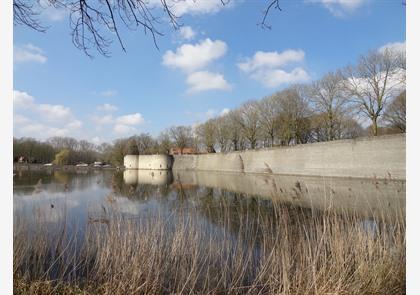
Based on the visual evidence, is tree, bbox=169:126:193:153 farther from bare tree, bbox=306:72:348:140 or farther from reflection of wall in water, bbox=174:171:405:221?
reflection of wall in water, bbox=174:171:405:221

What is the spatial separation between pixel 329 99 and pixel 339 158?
1012 cm

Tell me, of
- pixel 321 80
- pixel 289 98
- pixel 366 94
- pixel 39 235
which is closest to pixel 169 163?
pixel 289 98

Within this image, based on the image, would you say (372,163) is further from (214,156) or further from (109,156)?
(109,156)

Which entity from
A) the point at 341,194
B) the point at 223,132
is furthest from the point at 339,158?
the point at 223,132

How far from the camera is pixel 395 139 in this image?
2119 centimetres

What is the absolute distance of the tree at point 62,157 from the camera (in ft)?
189

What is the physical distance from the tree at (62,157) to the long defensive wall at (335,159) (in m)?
32.0

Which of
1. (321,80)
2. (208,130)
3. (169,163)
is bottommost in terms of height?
(169,163)

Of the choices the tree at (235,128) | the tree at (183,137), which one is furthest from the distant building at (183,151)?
the tree at (235,128)

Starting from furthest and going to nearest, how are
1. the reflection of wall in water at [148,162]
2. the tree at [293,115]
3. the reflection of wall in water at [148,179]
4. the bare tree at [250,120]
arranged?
the reflection of wall in water at [148,162] < the bare tree at [250,120] < the tree at [293,115] < the reflection of wall in water at [148,179]

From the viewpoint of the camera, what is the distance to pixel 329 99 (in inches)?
1316

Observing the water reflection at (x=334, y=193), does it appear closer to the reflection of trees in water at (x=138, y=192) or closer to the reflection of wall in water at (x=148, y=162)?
the reflection of trees in water at (x=138, y=192)

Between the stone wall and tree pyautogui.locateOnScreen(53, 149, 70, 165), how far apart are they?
3566 cm
